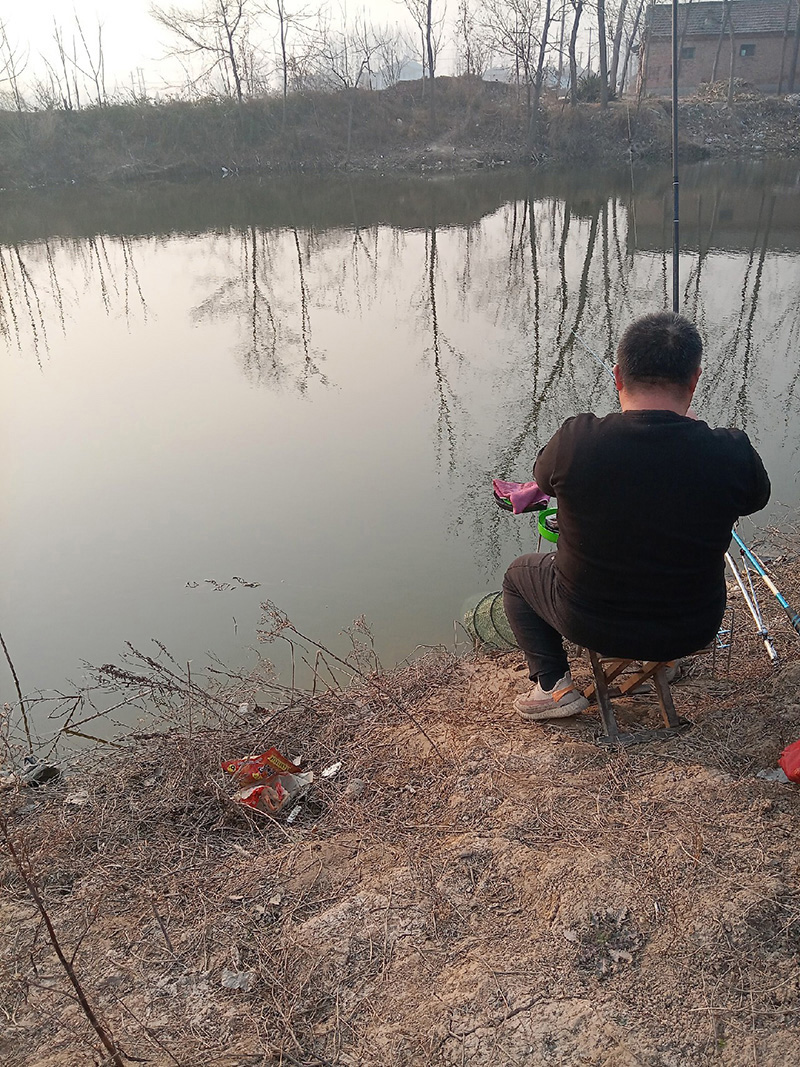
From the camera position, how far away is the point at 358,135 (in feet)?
86.3

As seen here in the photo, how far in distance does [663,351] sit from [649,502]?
38 cm

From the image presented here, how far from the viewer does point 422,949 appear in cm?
173

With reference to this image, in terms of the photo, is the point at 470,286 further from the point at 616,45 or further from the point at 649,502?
the point at 616,45

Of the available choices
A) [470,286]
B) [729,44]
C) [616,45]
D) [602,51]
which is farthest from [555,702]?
[729,44]

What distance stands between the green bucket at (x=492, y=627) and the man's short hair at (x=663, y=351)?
154cm

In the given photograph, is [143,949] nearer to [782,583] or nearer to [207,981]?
[207,981]

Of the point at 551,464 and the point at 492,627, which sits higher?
the point at 551,464

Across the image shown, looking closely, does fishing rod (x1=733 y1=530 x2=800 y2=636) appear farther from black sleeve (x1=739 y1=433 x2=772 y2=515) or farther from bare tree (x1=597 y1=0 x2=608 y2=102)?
bare tree (x1=597 y1=0 x2=608 y2=102)

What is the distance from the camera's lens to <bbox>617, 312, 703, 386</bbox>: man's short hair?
1.94 metres

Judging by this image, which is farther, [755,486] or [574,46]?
[574,46]

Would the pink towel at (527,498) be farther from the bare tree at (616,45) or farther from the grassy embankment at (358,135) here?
the bare tree at (616,45)

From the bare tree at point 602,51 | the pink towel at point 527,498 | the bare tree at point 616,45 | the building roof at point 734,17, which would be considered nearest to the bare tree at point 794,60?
the building roof at point 734,17

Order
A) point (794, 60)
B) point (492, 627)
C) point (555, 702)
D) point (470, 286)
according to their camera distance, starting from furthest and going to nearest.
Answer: point (794, 60) < point (470, 286) < point (492, 627) < point (555, 702)

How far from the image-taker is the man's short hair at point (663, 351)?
6.37 feet
